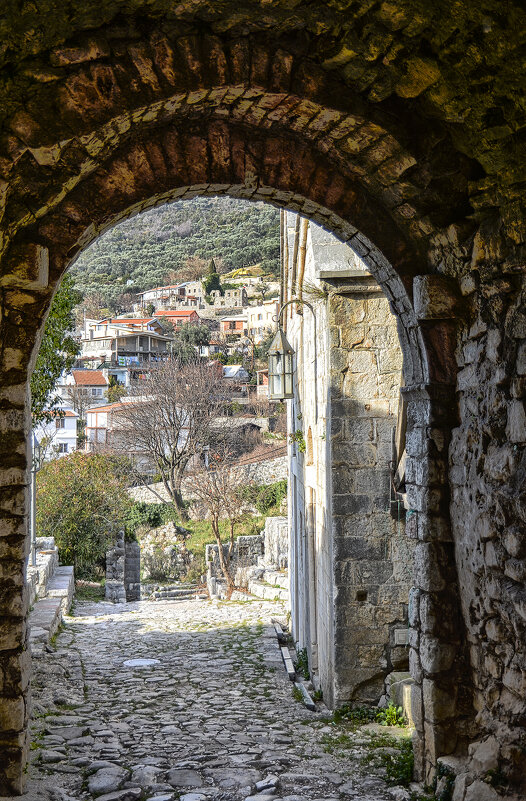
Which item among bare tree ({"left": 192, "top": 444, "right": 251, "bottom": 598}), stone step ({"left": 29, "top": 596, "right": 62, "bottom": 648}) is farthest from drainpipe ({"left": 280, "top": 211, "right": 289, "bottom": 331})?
bare tree ({"left": 192, "top": 444, "right": 251, "bottom": 598})

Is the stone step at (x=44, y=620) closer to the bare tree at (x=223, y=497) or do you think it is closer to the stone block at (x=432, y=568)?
the stone block at (x=432, y=568)

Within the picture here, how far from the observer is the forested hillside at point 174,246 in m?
61.5

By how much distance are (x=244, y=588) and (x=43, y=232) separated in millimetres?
13292

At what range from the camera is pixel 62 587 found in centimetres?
1310

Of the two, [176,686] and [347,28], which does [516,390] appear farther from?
[176,686]

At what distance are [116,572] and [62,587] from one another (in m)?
5.07

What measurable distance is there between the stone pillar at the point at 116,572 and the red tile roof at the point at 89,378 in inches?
814

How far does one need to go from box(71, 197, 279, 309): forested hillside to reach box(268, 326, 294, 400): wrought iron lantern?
166 ft

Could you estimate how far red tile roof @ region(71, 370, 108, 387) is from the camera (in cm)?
3873

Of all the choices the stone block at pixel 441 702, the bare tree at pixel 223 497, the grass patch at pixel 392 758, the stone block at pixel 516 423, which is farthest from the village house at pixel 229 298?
the stone block at pixel 516 423

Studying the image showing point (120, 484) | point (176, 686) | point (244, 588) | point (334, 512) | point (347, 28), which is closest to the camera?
point (347, 28)

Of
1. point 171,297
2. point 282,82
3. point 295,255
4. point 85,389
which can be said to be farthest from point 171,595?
point 171,297

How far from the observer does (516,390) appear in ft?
10.3

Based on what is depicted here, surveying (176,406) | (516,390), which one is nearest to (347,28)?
(516,390)
